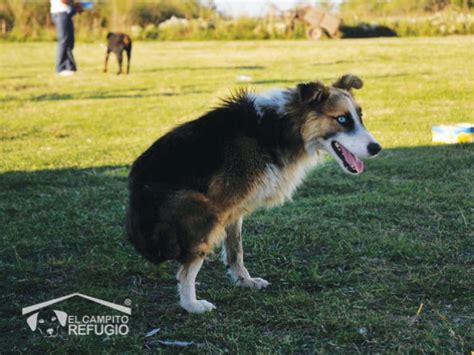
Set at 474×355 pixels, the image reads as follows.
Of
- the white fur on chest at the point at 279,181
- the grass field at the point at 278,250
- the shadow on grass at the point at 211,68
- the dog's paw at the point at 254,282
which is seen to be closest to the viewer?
the grass field at the point at 278,250

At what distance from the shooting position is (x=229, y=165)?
4.20m

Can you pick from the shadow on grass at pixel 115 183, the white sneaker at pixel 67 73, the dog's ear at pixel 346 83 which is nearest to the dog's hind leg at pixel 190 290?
the dog's ear at pixel 346 83

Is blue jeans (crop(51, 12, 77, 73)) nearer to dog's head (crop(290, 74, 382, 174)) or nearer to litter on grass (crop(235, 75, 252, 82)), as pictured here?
litter on grass (crop(235, 75, 252, 82))

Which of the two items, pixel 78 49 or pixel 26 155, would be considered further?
pixel 78 49

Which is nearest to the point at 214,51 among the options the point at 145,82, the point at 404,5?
the point at 145,82

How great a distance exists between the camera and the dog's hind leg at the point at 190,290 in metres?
4.12

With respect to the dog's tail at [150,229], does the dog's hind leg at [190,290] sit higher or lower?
lower

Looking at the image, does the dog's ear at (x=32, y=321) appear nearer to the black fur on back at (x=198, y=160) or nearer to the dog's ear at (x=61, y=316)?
the dog's ear at (x=61, y=316)

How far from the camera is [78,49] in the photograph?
28.6 meters

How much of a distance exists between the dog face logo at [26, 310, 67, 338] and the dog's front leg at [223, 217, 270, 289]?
3.96 feet

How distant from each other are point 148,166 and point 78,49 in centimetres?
2584

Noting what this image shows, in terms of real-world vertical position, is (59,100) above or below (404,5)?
below

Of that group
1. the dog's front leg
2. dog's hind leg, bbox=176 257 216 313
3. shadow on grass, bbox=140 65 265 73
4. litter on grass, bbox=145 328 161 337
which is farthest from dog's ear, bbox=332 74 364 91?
shadow on grass, bbox=140 65 265 73

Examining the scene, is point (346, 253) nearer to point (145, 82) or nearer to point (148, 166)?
point (148, 166)
